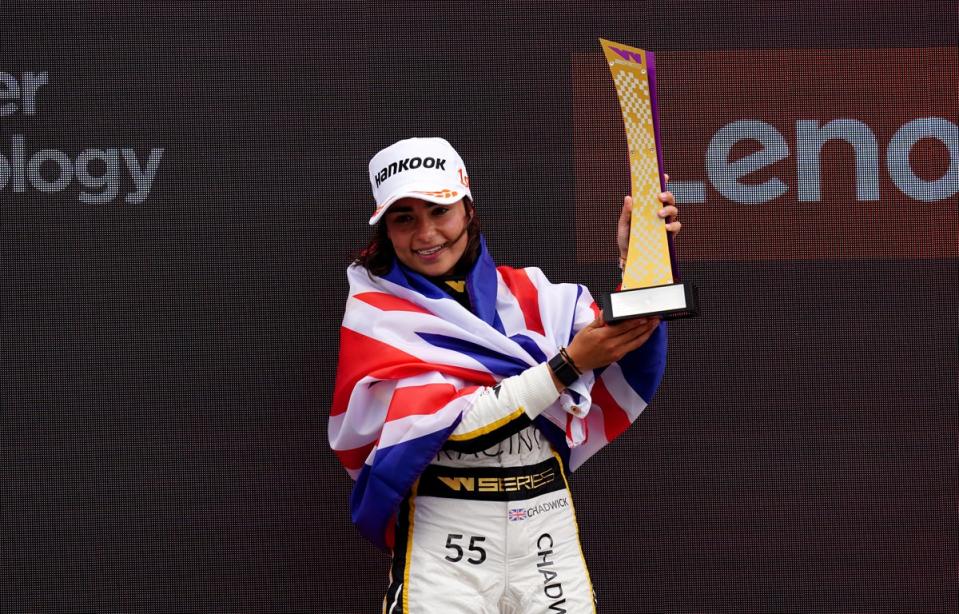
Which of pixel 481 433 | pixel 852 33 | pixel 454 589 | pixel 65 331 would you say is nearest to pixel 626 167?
pixel 852 33

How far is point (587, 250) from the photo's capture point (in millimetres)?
2449

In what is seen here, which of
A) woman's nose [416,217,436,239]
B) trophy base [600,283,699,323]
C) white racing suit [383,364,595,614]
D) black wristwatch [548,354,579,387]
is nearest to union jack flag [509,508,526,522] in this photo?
white racing suit [383,364,595,614]

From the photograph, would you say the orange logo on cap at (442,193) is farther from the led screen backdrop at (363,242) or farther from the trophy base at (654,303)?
the led screen backdrop at (363,242)

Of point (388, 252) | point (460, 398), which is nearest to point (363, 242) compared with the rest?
point (388, 252)

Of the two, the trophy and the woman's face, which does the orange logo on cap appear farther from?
the trophy

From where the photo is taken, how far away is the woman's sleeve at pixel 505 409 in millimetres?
1662

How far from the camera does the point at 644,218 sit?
1.71 meters

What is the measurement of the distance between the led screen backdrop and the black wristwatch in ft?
2.62

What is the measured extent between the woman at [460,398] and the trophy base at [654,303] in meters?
0.04

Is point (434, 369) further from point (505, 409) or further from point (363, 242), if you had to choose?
point (363, 242)

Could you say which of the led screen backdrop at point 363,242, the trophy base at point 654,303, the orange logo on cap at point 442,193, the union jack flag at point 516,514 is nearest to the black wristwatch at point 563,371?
the trophy base at point 654,303

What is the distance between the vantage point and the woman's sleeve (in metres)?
1.66

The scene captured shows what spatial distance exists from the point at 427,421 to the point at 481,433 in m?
0.09

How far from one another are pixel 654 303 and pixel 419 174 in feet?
1.61
